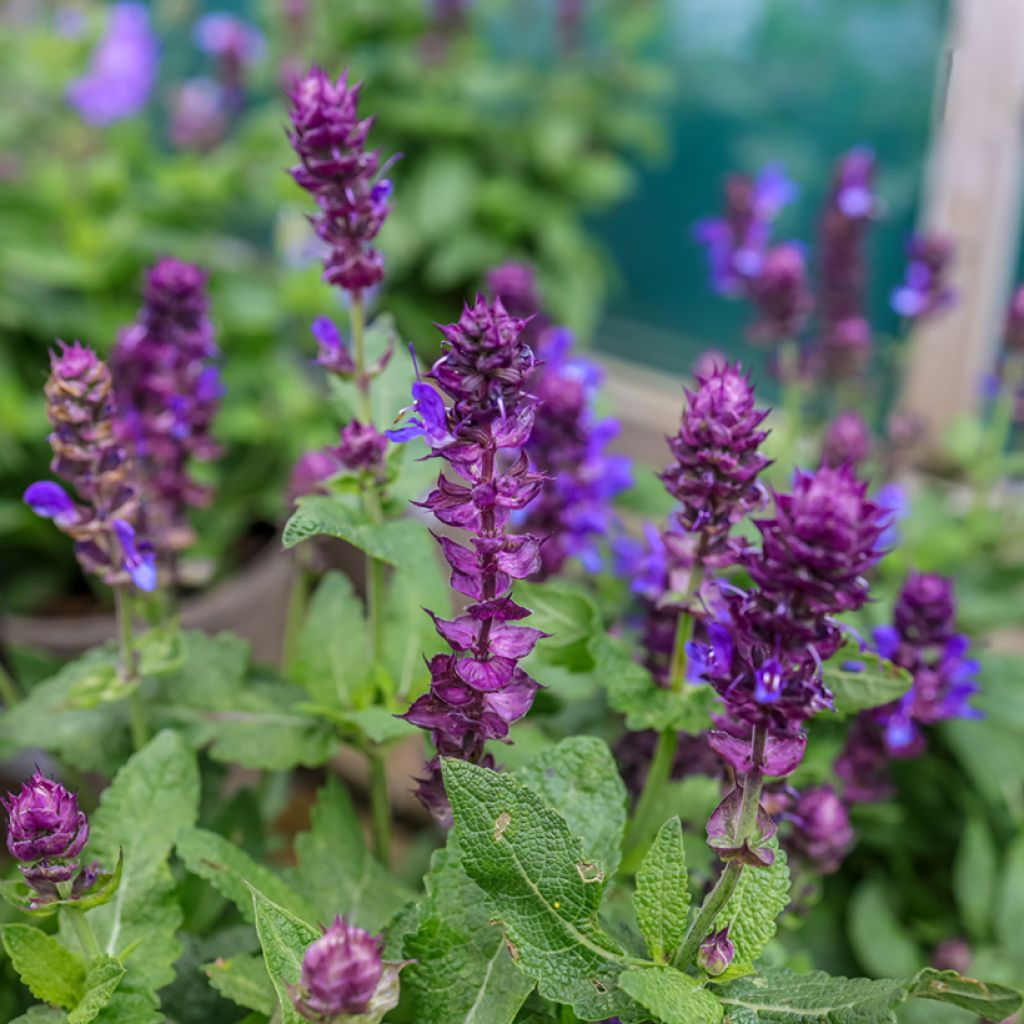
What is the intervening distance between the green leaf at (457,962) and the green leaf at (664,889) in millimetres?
68

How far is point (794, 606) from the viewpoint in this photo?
1.65 feet

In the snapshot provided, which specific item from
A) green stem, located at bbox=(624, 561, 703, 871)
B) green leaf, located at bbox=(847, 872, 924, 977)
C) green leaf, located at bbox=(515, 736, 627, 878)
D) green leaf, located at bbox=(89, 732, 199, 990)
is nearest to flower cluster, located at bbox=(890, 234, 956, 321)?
green leaf, located at bbox=(847, 872, 924, 977)

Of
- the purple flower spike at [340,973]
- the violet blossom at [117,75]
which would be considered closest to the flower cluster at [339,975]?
the purple flower spike at [340,973]

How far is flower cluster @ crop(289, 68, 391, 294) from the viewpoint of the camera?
697 mm

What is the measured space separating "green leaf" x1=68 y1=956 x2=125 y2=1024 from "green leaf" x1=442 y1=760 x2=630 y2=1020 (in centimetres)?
19

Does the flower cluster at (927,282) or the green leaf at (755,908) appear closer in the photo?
the green leaf at (755,908)

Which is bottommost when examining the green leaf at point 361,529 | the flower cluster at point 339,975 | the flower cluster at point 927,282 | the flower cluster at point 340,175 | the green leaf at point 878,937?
the green leaf at point 878,937

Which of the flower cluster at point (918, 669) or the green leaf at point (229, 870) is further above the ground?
Result: the flower cluster at point (918, 669)

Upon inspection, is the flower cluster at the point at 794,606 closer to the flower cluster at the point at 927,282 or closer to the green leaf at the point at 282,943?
the green leaf at the point at 282,943

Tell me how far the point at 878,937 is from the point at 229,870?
0.59 m

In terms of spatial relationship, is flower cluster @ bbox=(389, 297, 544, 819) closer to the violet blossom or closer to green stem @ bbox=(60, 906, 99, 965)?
green stem @ bbox=(60, 906, 99, 965)

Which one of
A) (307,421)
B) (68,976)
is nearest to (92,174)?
(307,421)

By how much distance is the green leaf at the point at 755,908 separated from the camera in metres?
0.61

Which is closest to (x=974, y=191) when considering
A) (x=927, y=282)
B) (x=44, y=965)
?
(x=927, y=282)
